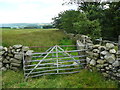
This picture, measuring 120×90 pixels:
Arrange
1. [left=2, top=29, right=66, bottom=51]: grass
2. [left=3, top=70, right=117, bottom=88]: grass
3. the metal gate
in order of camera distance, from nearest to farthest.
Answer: [left=3, top=70, right=117, bottom=88]: grass, the metal gate, [left=2, top=29, right=66, bottom=51]: grass

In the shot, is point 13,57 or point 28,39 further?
point 28,39

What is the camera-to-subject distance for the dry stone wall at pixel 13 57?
652 centimetres

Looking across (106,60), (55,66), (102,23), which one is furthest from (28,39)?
(106,60)

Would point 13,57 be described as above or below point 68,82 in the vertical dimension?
above

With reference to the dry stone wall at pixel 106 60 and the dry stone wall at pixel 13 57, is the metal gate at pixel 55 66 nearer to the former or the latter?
the dry stone wall at pixel 13 57

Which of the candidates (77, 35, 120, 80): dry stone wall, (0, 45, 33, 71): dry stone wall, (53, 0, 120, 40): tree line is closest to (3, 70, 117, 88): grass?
(77, 35, 120, 80): dry stone wall

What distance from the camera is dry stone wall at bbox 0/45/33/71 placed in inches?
257

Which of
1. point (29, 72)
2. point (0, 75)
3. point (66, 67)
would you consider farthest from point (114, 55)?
point (0, 75)

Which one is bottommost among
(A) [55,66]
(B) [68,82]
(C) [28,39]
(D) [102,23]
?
(B) [68,82]

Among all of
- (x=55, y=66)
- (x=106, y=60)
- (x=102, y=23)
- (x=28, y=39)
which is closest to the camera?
(x=106, y=60)

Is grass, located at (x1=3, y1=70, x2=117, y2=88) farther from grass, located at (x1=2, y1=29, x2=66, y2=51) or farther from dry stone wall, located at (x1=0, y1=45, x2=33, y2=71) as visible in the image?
grass, located at (x1=2, y1=29, x2=66, y2=51)

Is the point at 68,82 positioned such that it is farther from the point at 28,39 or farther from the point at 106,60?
the point at 28,39

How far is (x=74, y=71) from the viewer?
6285 millimetres

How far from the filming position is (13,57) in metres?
6.73
